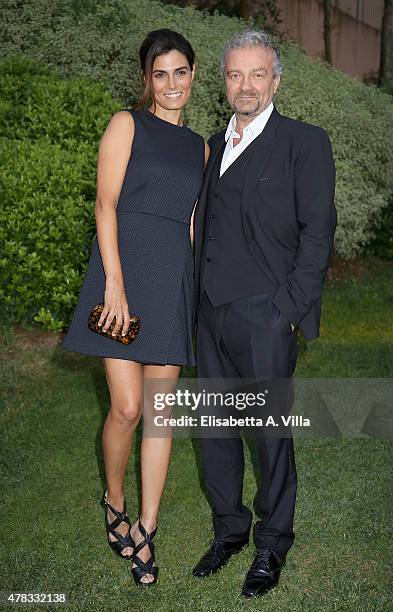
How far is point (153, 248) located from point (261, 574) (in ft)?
4.57

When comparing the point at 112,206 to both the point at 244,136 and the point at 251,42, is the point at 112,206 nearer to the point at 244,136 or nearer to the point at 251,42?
→ the point at 244,136

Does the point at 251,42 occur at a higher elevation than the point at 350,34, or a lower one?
higher

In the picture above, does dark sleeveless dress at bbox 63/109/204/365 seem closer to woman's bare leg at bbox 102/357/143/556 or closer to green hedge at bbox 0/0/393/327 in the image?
woman's bare leg at bbox 102/357/143/556

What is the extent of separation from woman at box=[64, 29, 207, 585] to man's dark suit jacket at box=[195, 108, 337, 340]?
33 cm

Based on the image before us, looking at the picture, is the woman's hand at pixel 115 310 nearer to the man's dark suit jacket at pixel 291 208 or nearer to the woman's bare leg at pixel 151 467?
the woman's bare leg at pixel 151 467

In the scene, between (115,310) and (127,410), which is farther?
(127,410)

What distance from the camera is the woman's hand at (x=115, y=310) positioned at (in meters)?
3.74

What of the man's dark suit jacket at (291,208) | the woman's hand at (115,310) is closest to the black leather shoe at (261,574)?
the man's dark suit jacket at (291,208)

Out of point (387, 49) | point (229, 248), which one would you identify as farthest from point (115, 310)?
point (387, 49)

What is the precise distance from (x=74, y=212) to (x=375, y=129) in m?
3.73

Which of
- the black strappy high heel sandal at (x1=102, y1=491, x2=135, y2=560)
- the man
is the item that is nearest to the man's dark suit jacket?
the man

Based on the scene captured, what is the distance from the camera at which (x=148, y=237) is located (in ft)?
12.5

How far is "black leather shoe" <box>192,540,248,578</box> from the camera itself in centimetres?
407

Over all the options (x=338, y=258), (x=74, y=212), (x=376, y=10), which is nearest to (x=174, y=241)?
(x=74, y=212)
